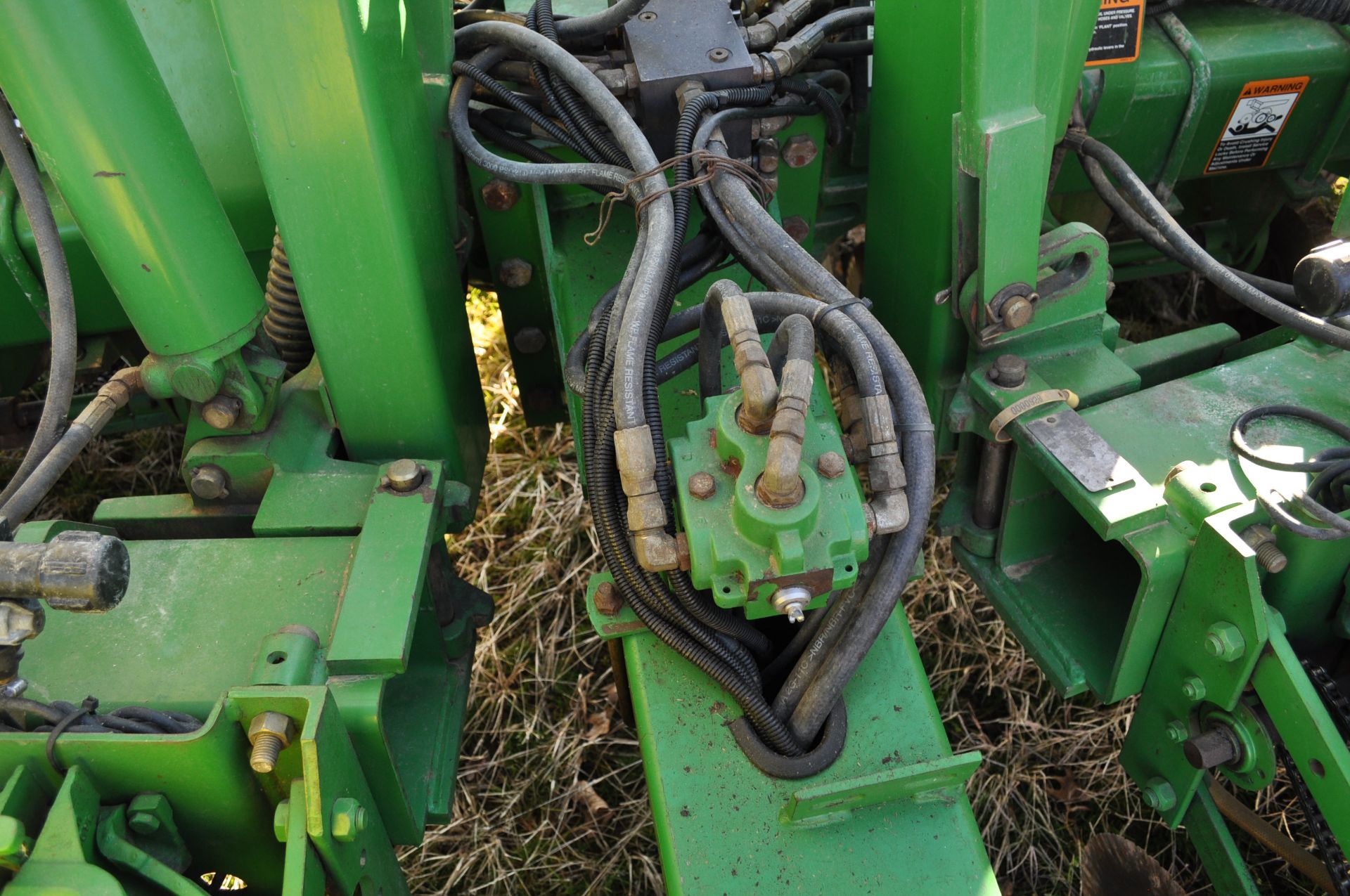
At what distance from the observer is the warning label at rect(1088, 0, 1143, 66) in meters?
1.91

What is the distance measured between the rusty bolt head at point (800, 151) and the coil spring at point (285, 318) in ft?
2.80

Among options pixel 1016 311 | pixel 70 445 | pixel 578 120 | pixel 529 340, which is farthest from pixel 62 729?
pixel 1016 311

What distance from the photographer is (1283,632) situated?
53.2 inches

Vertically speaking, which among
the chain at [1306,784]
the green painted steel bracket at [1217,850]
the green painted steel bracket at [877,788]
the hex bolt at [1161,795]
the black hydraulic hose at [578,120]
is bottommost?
the green painted steel bracket at [1217,850]

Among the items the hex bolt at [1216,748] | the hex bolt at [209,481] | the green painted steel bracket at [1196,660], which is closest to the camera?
the green painted steel bracket at [1196,660]

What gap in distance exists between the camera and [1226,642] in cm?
135

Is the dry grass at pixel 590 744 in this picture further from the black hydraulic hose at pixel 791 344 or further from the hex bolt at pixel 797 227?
the black hydraulic hose at pixel 791 344

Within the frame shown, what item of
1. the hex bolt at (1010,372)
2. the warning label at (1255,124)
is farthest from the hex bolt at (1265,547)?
the warning label at (1255,124)

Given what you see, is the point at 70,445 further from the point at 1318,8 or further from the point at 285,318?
the point at 1318,8

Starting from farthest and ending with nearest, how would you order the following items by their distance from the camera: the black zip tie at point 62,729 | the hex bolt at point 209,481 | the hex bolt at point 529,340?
1. the hex bolt at point 529,340
2. the hex bolt at point 209,481
3. the black zip tie at point 62,729

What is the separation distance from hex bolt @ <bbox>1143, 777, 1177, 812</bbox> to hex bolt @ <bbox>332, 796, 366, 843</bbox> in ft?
3.74

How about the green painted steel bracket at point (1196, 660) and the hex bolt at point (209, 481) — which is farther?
the hex bolt at point (209, 481)

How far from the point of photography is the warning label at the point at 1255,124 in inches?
80.0

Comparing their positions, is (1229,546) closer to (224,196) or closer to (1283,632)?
(1283,632)
